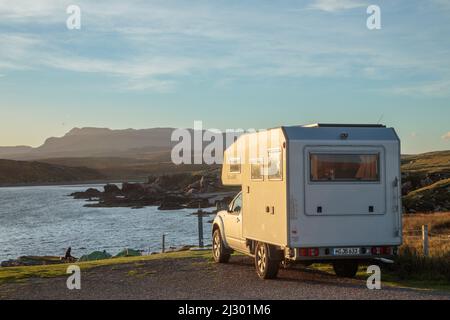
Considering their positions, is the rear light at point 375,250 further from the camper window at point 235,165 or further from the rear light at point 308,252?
the camper window at point 235,165

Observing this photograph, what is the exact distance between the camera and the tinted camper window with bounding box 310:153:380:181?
507 inches

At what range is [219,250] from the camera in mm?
17219

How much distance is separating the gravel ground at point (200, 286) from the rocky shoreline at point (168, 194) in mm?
78832

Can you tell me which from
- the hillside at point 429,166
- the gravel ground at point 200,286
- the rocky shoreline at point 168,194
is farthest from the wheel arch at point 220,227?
the rocky shoreline at point 168,194

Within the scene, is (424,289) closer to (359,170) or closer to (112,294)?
(359,170)

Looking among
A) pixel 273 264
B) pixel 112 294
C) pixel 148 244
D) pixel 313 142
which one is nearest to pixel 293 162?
pixel 313 142

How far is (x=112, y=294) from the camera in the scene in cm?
1255

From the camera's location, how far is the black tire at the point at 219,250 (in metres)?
17.1

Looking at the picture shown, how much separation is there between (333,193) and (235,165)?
11.9 ft

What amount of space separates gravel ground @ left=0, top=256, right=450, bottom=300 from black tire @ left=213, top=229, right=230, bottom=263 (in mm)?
431

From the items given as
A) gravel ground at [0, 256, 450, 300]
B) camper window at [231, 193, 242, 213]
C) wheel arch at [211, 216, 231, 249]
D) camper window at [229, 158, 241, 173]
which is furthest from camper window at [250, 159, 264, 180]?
wheel arch at [211, 216, 231, 249]

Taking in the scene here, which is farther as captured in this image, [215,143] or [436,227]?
[436,227]

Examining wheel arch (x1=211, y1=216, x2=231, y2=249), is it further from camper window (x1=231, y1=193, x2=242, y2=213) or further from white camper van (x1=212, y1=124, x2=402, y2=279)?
white camper van (x1=212, y1=124, x2=402, y2=279)

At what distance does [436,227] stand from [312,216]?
83.9 feet
